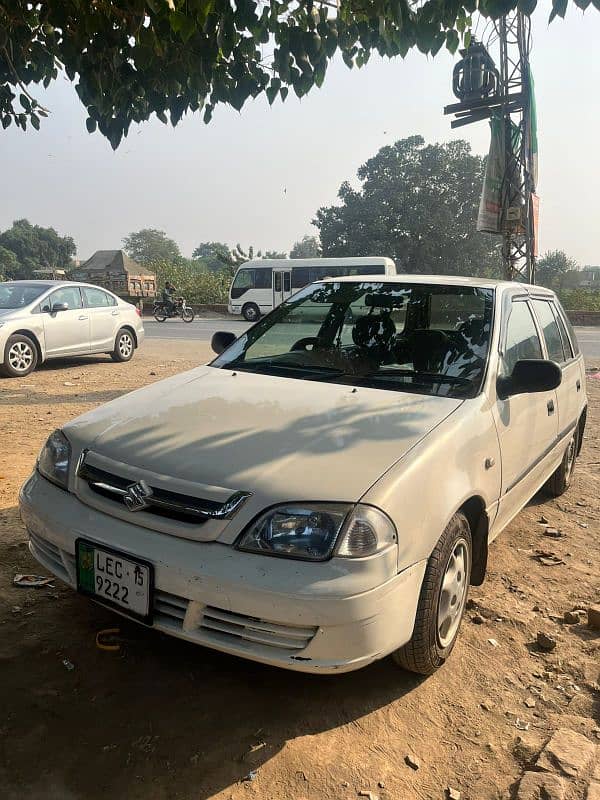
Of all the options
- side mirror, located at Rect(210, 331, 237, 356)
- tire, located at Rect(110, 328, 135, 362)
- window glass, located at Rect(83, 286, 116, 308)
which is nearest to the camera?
side mirror, located at Rect(210, 331, 237, 356)

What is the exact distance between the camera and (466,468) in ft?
7.91

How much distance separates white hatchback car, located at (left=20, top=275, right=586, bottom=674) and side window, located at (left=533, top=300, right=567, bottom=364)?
2.22 ft

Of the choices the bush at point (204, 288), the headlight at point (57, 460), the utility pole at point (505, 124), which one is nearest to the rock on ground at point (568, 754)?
the headlight at point (57, 460)

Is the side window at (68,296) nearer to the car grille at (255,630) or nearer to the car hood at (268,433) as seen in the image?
the car hood at (268,433)

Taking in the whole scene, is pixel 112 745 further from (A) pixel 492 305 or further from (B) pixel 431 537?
(A) pixel 492 305

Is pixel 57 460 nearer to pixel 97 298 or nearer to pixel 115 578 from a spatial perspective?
pixel 115 578

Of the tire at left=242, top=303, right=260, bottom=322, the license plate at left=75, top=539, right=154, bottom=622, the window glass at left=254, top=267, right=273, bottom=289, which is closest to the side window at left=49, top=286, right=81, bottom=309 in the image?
the license plate at left=75, top=539, right=154, bottom=622

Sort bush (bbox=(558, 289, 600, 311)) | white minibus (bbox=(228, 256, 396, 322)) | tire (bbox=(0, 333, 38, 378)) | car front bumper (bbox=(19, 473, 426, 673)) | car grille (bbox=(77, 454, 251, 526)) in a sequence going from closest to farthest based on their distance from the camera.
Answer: car front bumper (bbox=(19, 473, 426, 673)), car grille (bbox=(77, 454, 251, 526)), tire (bbox=(0, 333, 38, 378)), white minibus (bbox=(228, 256, 396, 322)), bush (bbox=(558, 289, 600, 311))

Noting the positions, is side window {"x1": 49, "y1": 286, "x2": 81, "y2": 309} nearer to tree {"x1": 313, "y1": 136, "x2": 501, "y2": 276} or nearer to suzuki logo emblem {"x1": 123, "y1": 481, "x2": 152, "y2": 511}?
suzuki logo emblem {"x1": 123, "y1": 481, "x2": 152, "y2": 511}

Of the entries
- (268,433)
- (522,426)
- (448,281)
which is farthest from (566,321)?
(268,433)

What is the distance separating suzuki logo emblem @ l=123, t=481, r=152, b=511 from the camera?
2.08 m

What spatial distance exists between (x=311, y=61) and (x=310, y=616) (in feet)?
9.80

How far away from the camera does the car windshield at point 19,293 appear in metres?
9.58

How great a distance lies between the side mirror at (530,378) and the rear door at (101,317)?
900cm
